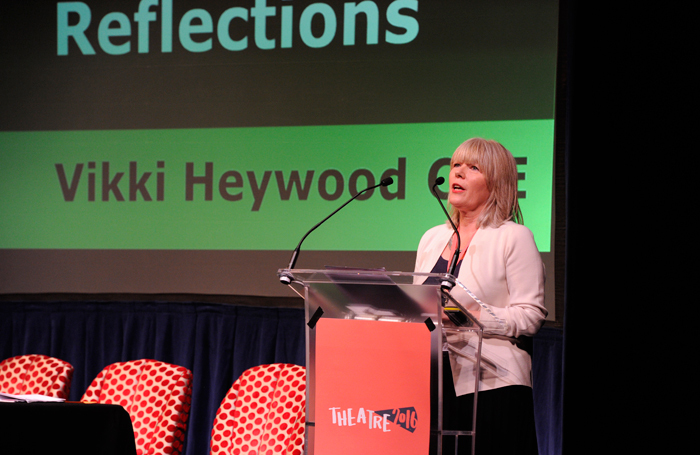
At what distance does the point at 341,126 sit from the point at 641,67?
1892mm

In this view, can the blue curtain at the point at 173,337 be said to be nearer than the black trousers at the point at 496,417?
No

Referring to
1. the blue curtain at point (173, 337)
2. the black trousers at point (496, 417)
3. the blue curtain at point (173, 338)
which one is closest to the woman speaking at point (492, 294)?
the black trousers at point (496, 417)

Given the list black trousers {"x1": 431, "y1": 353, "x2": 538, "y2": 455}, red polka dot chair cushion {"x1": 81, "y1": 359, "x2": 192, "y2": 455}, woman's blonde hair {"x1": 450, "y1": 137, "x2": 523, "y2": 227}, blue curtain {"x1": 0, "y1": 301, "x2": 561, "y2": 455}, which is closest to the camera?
black trousers {"x1": 431, "y1": 353, "x2": 538, "y2": 455}

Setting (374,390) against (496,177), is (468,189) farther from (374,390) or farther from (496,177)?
(374,390)

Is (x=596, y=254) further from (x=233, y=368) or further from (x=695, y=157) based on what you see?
(x=233, y=368)

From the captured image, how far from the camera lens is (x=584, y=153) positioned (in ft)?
7.32

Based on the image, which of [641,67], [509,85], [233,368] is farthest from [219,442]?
[509,85]

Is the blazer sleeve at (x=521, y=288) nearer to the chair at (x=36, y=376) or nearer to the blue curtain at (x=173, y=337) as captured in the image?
the blue curtain at (x=173, y=337)

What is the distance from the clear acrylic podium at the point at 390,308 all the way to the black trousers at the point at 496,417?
0.11 meters

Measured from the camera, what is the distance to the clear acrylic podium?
1894 mm

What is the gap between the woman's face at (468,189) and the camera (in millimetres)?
2504

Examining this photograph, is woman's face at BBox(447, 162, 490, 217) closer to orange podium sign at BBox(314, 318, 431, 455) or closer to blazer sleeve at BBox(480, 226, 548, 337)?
blazer sleeve at BBox(480, 226, 548, 337)

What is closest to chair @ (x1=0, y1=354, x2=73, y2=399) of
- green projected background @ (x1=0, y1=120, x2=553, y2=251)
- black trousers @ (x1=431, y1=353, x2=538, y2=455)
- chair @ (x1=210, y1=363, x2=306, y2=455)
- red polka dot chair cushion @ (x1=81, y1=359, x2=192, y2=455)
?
red polka dot chair cushion @ (x1=81, y1=359, x2=192, y2=455)

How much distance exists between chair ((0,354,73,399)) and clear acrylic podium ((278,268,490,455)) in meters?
1.47
